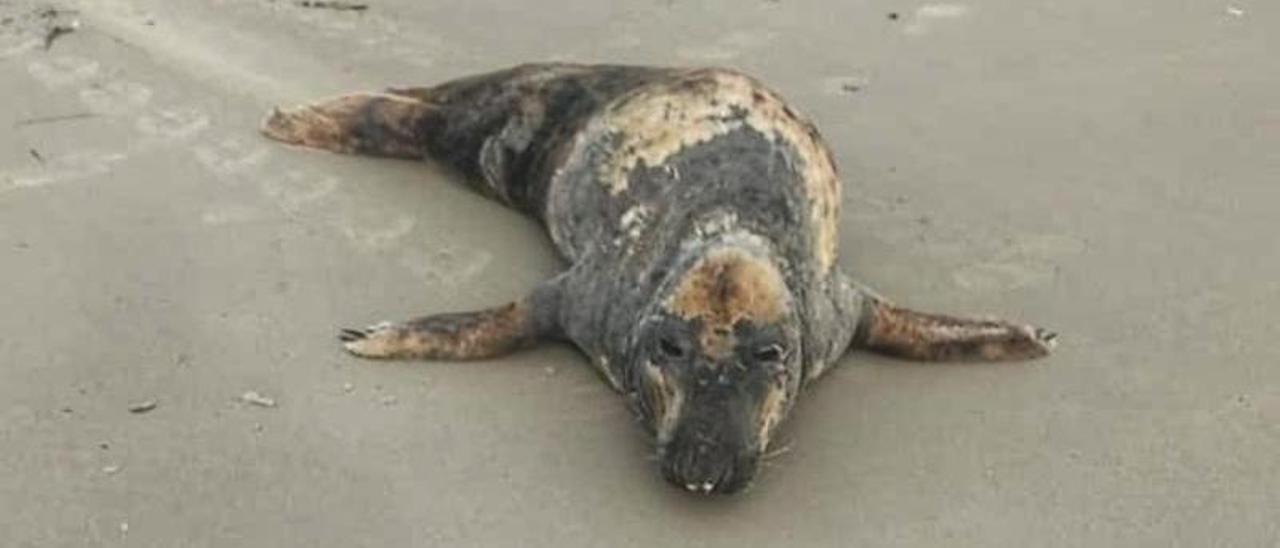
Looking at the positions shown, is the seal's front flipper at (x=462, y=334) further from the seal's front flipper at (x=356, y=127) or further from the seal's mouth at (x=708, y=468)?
the seal's front flipper at (x=356, y=127)

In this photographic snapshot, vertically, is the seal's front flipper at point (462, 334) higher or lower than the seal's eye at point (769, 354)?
lower

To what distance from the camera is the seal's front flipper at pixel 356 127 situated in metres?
6.17

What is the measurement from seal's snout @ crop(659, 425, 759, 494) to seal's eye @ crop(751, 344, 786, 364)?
9.9 inches

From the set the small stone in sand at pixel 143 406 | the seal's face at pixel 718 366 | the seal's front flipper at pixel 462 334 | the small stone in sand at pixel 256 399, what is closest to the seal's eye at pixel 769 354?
the seal's face at pixel 718 366

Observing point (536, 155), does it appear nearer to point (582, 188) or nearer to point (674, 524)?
point (582, 188)

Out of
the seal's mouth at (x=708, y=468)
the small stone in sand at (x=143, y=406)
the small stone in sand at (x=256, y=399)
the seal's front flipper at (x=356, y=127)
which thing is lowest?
the seal's front flipper at (x=356, y=127)

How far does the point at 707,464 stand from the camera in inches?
166

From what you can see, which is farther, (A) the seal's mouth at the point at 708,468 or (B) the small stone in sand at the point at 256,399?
(B) the small stone in sand at the point at 256,399

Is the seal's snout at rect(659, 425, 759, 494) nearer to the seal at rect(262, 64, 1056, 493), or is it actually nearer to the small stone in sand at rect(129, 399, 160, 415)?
the seal at rect(262, 64, 1056, 493)

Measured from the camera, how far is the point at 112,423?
453cm

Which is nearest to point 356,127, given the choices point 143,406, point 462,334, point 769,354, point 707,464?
point 462,334

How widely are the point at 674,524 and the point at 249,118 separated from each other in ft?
8.58

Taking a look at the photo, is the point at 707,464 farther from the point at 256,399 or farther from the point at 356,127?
the point at 356,127

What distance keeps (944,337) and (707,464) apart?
38.6 inches
